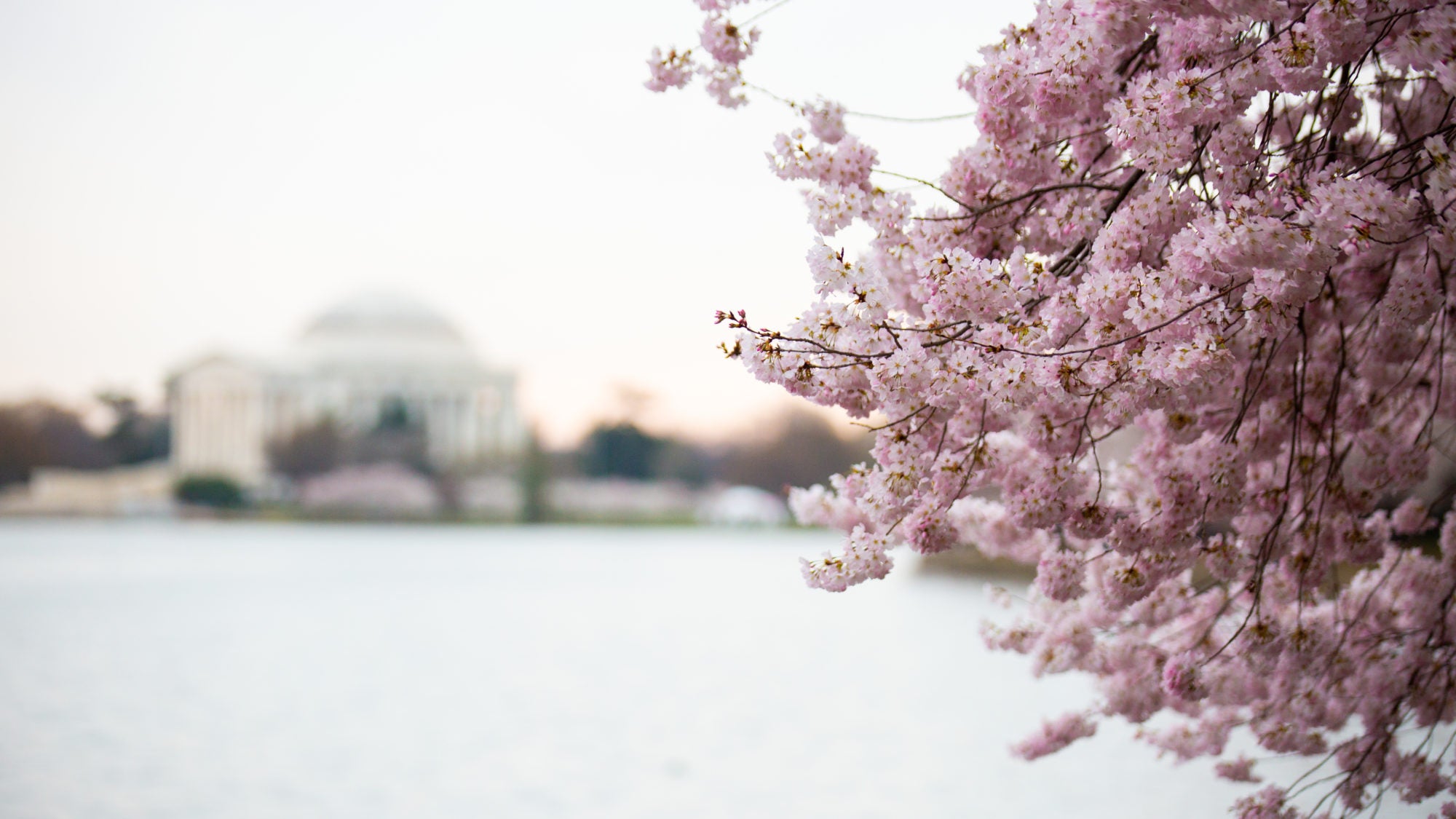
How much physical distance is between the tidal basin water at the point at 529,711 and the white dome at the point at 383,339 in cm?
4790

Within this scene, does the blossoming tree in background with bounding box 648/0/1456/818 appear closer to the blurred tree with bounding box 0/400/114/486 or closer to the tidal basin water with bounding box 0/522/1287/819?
the tidal basin water with bounding box 0/522/1287/819

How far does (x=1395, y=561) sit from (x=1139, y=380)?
1.70m

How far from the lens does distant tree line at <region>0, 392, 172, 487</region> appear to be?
4894 cm

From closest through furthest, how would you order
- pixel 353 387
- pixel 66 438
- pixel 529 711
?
pixel 529 711 → pixel 66 438 → pixel 353 387

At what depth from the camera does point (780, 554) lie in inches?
1163

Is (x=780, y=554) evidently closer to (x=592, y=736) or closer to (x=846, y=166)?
(x=592, y=736)

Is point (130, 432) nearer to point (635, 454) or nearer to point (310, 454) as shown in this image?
point (310, 454)

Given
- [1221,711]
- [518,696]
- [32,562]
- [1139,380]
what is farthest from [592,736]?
[32,562]

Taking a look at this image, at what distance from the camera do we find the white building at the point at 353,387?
199 feet

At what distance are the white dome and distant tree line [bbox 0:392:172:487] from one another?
810cm

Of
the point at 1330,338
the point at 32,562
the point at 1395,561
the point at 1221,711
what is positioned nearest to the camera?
the point at 1330,338

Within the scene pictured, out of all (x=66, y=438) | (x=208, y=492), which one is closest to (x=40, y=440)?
(x=66, y=438)

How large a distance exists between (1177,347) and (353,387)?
6304 centimetres

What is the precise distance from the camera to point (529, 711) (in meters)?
7.38
